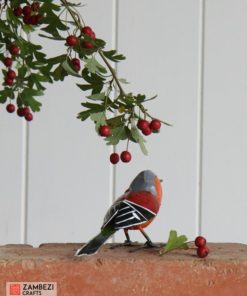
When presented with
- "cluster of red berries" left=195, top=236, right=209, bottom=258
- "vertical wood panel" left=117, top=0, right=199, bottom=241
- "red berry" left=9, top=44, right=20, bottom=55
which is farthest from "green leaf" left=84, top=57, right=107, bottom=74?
"vertical wood panel" left=117, top=0, right=199, bottom=241

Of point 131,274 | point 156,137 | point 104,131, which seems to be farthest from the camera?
point 156,137

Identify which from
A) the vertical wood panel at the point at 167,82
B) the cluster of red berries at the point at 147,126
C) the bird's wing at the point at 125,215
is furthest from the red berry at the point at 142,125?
the vertical wood panel at the point at 167,82

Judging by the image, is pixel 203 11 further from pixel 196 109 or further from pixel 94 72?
pixel 94 72

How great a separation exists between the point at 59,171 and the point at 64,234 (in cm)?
11

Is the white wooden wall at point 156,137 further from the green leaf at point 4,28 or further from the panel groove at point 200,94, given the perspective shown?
the green leaf at point 4,28

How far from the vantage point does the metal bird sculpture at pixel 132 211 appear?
0.72 meters

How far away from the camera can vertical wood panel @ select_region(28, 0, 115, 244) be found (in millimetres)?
1265

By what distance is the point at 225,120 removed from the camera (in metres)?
1.27

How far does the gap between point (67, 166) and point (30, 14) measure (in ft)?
2.05

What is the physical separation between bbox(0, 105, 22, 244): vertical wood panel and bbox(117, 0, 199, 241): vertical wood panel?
0.18 m

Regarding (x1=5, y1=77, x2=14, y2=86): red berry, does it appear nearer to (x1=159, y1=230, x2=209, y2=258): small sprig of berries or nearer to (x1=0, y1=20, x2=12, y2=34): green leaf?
(x1=0, y1=20, x2=12, y2=34): green leaf

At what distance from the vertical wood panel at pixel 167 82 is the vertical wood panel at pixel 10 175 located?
0.60ft

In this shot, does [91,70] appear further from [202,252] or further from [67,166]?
[67,166]

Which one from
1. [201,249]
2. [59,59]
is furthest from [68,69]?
[201,249]
